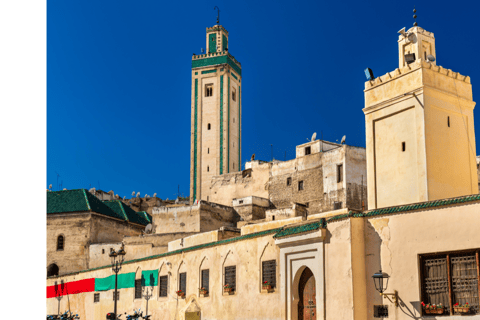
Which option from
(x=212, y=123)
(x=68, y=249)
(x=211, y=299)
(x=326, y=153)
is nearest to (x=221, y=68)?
(x=212, y=123)

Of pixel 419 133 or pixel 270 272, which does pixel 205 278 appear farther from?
pixel 419 133

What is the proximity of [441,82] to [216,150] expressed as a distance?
27.0 metres

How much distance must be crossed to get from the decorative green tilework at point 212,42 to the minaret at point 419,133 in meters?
30.1

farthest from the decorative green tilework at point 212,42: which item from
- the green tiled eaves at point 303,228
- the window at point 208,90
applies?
the green tiled eaves at point 303,228

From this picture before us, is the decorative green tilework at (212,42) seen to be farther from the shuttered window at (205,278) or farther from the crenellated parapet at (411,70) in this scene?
the shuttered window at (205,278)

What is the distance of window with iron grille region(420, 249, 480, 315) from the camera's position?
7.80 m

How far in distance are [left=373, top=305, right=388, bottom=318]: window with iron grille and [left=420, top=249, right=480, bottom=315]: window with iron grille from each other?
0.68 m

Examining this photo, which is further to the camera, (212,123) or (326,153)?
(212,123)

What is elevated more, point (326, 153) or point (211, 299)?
point (326, 153)

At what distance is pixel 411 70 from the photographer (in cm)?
1238

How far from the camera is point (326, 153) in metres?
29.4
